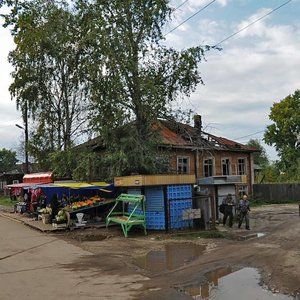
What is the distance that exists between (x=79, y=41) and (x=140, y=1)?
147 inches

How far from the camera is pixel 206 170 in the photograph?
32469 mm

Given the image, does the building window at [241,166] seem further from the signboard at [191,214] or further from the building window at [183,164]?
the signboard at [191,214]

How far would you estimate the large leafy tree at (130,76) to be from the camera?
67.4 feet

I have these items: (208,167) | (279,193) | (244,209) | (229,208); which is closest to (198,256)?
(244,209)

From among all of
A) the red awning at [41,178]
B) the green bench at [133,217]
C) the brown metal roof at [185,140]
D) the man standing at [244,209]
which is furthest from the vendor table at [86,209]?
the red awning at [41,178]

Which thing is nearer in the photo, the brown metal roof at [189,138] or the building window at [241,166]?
the brown metal roof at [189,138]

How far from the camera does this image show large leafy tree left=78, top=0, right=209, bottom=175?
67.4 ft

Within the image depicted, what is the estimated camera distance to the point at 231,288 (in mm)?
8641

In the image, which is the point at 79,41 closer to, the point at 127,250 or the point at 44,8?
the point at 44,8

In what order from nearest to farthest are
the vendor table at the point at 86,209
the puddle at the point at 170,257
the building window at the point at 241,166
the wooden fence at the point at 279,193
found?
1. the puddle at the point at 170,257
2. the vendor table at the point at 86,209
3. the building window at the point at 241,166
4. the wooden fence at the point at 279,193

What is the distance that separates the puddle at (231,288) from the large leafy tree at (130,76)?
1142cm

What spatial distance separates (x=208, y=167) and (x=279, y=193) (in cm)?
771

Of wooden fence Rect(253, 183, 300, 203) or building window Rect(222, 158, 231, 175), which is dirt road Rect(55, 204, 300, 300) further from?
wooden fence Rect(253, 183, 300, 203)

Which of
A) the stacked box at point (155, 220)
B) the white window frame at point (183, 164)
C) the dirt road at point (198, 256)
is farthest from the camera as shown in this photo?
the white window frame at point (183, 164)
